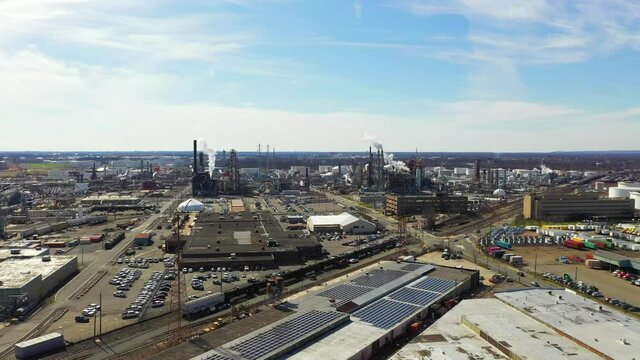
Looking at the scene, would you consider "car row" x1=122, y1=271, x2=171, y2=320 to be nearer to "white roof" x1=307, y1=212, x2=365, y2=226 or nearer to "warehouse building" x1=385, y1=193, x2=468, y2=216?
"white roof" x1=307, y1=212, x2=365, y2=226

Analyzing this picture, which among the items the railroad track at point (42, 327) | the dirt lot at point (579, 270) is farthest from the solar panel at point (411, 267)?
the railroad track at point (42, 327)

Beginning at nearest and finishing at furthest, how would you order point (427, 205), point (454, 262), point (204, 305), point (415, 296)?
point (204, 305), point (415, 296), point (454, 262), point (427, 205)

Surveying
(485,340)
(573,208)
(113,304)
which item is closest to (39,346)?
(113,304)

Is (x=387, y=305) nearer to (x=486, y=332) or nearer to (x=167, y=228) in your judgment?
(x=486, y=332)

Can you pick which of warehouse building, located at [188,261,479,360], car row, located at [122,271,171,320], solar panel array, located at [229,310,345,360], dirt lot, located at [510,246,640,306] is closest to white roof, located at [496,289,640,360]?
warehouse building, located at [188,261,479,360]

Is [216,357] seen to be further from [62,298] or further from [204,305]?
[62,298]

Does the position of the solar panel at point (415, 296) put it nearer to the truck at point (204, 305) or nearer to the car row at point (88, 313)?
the truck at point (204, 305)

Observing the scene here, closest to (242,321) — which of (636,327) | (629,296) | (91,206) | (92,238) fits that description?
(636,327)
